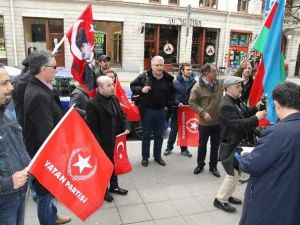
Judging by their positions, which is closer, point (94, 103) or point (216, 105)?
point (94, 103)

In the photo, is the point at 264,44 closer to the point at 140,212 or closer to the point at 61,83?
the point at 140,212

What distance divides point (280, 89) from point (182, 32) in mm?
21920

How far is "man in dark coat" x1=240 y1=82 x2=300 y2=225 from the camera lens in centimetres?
233

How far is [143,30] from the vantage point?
2216 cm

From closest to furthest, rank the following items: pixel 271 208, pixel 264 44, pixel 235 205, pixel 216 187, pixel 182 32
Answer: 1. pixel 271 208
2. pixel 264 44
3. pixel 235 205
4. pixel 216 187
5. pixel 182 32

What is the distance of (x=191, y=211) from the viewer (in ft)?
13.5

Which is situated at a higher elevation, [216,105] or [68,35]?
[68,35]

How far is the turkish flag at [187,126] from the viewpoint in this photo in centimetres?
611

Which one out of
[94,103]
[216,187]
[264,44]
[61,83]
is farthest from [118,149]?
[61,83]

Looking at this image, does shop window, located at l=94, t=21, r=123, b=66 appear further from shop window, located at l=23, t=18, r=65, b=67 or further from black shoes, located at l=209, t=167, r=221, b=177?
black shoes, located at l=209, t=167, r=221, b=177

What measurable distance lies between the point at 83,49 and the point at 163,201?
254 cm

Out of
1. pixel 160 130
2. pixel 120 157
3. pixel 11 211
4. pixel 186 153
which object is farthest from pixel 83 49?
pixel 186 153

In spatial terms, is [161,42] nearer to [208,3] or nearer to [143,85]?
[208,3]

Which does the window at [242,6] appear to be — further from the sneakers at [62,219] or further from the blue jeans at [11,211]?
the blue jeans at [11,211]
